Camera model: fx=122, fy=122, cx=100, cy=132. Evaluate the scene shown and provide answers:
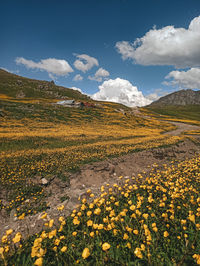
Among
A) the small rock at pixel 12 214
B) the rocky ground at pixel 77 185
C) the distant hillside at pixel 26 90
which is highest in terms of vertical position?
the distant hillside at pixel 26 90

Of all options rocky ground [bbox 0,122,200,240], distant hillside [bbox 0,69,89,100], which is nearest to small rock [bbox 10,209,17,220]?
rocky ground [bbox 0,122,200,240]

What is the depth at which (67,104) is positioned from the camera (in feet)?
218

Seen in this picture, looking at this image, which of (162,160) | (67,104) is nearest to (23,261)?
(162,160)

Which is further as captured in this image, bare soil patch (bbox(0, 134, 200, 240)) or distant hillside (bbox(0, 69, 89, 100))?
distant hillside (bbox(0, 69, 89, 100))

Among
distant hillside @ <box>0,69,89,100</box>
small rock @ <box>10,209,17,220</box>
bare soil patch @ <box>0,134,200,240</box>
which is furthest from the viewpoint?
distant hillside @ <box>0,69,89,100</box>

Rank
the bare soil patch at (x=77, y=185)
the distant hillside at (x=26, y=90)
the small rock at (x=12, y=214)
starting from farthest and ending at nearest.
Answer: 1. the distant hillside at (x=26, y=90)
2. the small rock at (x=12, y=214)
3. the bare soil patch at (x=77, y=185)

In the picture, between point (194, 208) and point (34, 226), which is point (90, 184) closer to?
point (34, 226)

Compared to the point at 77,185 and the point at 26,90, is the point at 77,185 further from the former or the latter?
the point at 26,90

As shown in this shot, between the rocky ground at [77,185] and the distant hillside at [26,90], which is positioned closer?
the rocky ground at [77,185]

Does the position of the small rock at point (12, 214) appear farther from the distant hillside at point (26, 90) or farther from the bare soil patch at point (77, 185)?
the distant hillside at point (26, 90)

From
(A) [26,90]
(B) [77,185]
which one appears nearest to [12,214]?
(B) [77,185]

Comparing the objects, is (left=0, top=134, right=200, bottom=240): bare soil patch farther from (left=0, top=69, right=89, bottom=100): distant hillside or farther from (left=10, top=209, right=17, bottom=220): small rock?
(left=0, top=69, right=89, bottom=100): distant hillside

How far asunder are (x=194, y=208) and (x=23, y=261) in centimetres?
446

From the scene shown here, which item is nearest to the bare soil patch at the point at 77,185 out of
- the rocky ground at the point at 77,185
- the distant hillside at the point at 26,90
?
the rocky ground at the point at 77,185
